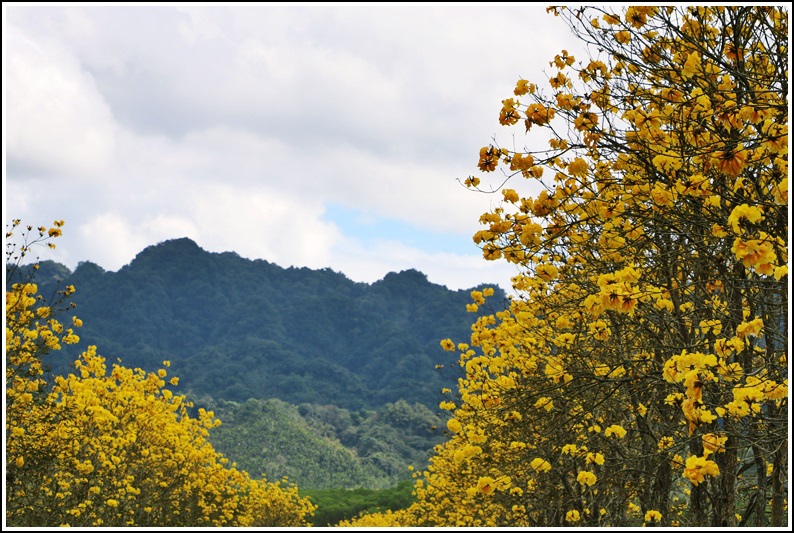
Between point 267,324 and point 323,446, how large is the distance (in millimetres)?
61584

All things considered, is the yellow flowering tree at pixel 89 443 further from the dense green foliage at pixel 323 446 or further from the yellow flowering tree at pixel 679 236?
the dense green foliage at pixel 323 446

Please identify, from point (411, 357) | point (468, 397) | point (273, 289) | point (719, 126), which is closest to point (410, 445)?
point (411, 357)

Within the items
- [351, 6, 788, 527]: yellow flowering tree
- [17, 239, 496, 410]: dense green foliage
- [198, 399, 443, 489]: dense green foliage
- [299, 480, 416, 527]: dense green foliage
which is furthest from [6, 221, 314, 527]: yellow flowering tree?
[17, 239, 496, 410]: dense green foliage

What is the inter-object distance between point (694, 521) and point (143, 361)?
104 metres

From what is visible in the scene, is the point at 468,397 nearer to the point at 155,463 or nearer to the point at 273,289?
the point at 155,463

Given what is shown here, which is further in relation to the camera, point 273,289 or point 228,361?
point 273,289

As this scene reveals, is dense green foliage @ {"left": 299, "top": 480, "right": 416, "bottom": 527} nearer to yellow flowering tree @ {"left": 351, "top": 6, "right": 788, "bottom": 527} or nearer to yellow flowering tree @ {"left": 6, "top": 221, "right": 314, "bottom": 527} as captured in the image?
yellow flowering tree @ {"left": 6, "top": 221, "right": 314, "bottom": 527}

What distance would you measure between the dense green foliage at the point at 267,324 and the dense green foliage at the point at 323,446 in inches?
772

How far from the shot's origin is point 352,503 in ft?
113

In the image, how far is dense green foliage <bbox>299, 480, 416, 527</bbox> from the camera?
32781 mm

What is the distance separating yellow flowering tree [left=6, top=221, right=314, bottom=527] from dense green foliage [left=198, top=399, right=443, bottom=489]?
111 feet

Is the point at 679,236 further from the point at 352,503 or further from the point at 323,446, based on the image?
the point at 323,446

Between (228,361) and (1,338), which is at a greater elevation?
(228,361)

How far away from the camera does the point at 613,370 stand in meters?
5.09
